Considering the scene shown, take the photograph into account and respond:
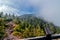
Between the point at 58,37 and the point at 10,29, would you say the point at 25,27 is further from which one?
the point at 58,37

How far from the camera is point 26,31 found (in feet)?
123

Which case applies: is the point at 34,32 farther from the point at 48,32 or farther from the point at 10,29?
the point at 48,32

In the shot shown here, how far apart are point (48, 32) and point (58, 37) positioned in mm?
304

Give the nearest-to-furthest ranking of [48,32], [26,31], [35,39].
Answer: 1. [48,32]
2. [35,39]
3. [26,31]

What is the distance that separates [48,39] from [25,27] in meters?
36.0

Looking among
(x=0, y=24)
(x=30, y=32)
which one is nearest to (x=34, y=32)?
(x=30, y=32)

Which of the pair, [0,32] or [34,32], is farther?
[34,32]

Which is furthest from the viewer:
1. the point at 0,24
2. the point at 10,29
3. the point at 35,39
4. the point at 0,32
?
the point at 10,29

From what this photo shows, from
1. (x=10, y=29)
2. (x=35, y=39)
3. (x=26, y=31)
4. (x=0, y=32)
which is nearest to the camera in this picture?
(x=35, y=39)

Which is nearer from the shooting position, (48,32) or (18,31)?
(48,32)

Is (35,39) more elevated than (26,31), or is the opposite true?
(26,31)

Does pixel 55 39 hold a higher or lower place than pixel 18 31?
lower

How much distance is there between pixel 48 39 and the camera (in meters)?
3.54

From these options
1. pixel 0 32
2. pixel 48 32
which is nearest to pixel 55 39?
pixel 48 32
